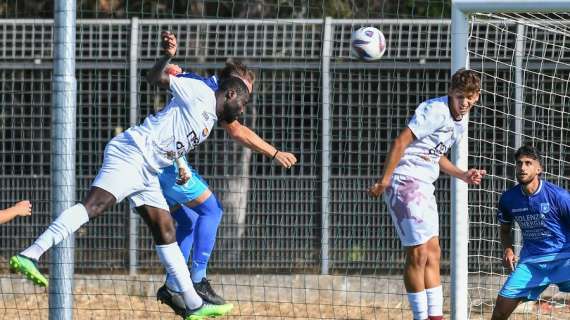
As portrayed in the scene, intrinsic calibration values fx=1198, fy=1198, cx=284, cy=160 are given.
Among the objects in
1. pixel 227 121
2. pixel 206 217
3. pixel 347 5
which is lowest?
pixel 206 217

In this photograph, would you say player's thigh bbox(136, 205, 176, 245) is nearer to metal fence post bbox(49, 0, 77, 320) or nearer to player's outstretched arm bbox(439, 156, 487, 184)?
metal fence post bbox(49, 0, 77, 320)

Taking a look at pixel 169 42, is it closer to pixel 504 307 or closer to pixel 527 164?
pixel 527 164

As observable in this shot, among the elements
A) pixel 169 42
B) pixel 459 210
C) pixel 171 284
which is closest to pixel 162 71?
pixel 169 42

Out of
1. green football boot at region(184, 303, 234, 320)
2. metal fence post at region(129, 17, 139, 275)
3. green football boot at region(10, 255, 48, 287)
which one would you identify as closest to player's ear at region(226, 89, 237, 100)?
green football boot at region(184, 303, 234, 320)

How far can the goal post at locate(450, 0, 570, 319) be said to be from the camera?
9453 mm

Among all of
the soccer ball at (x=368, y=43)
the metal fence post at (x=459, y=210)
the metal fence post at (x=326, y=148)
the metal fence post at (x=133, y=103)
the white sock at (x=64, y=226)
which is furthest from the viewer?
the metal fence post at (x=133, y=103)

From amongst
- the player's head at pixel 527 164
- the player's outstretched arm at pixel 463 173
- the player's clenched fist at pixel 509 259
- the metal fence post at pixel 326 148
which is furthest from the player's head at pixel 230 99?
the metal fence post at pixel 326 148

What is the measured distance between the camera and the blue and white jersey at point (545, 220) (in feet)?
31.1

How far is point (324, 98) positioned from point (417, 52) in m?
1.10

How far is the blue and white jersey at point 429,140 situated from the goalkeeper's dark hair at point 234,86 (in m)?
1.27

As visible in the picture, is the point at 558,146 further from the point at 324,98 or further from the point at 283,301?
the point at 283,301

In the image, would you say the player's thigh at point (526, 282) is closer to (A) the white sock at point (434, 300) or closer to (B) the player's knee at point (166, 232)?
(A) the white sock at point (434, 300)

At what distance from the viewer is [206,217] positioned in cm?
951

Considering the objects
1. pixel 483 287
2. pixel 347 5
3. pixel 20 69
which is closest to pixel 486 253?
pixel 483 287
